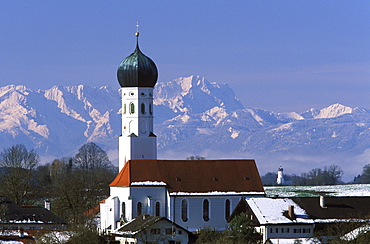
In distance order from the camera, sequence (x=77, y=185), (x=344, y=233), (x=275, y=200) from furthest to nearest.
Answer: (x=77, y=185) < (x=275, y=200) < (x=344, y=233)

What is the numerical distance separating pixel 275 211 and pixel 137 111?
73.2 feet

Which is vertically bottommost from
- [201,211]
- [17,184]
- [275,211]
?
[275,211]

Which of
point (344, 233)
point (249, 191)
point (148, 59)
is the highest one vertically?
point (148, 59)

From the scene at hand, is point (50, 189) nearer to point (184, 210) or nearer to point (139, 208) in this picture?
point (139, 208)

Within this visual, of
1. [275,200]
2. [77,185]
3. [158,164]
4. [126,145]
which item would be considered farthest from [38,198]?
[275,200]

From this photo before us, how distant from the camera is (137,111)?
90125 mm

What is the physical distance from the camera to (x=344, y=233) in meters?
63.2

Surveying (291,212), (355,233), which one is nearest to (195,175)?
(291,212)

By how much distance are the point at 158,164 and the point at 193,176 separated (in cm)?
283

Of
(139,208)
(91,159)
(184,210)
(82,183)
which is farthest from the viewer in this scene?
(91,159)

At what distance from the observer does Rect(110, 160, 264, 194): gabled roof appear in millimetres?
81000

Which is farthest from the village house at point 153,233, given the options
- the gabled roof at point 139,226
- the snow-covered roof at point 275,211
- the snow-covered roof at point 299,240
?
the snow-covered roof at point 299,240

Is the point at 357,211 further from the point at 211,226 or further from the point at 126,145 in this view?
the point at 126,145

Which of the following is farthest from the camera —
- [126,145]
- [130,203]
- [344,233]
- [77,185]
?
[77,185]
